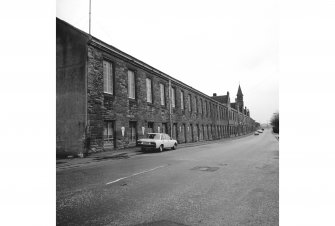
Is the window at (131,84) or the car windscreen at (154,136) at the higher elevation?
the window at (131,84)

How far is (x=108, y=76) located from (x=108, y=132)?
4.20 m

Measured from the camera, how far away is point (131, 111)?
17578 mm

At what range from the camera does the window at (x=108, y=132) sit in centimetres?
1505

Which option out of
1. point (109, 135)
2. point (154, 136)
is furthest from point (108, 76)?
point (154, 136)

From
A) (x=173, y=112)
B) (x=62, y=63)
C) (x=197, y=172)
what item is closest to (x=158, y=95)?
(x=173, y=112)

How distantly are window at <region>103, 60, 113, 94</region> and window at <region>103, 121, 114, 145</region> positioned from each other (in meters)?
2.39

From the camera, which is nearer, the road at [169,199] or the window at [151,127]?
the road at [169,199]

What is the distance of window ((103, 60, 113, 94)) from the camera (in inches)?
619

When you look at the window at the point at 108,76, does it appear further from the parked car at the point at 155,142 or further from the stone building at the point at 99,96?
the parked car at the point at 155,142

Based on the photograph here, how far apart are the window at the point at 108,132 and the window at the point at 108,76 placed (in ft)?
7.83

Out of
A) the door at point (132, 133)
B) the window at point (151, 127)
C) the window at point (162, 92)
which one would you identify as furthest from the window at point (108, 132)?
the window at point (162, 92)

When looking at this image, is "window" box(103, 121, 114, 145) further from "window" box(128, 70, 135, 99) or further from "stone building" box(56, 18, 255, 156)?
"window" box(128, 70, 135, 99)
